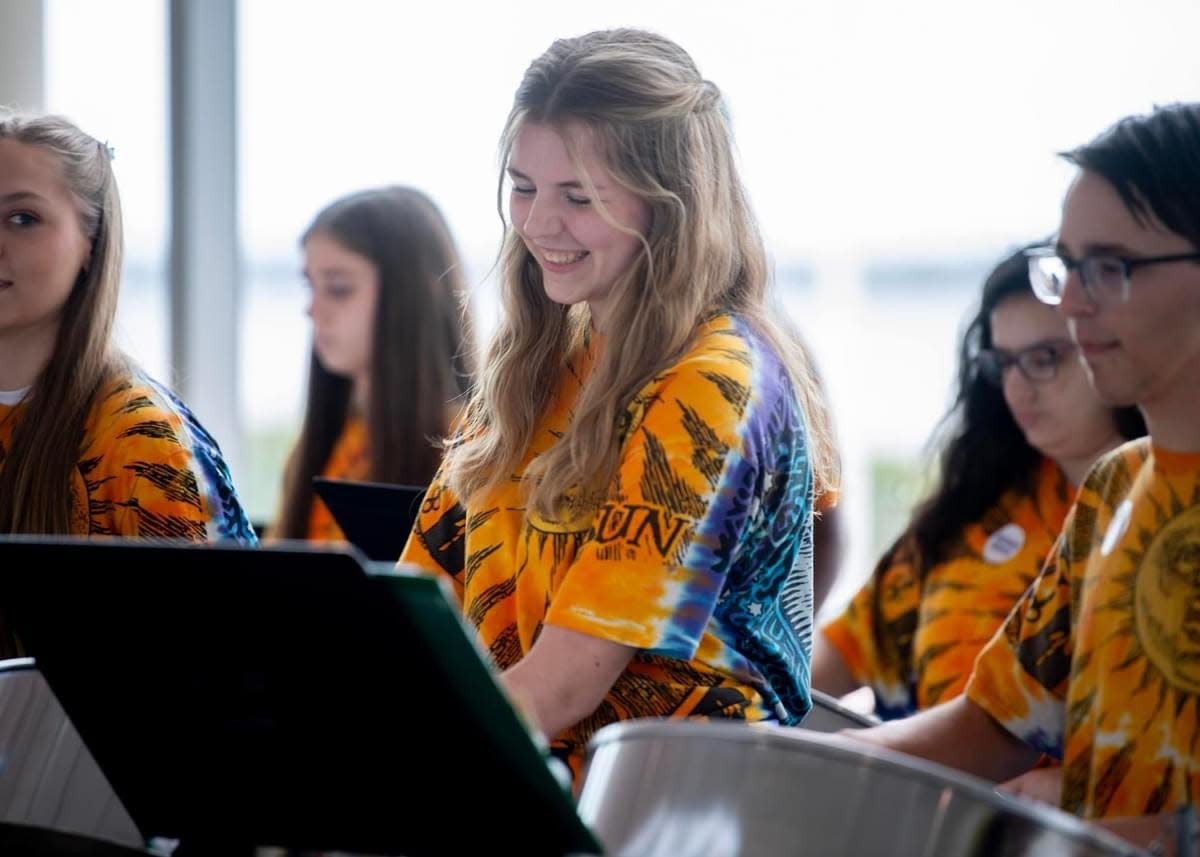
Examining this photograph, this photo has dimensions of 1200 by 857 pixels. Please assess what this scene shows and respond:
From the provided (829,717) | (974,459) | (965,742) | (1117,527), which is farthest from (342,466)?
(1117,527)

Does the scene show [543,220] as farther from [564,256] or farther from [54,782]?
[54,782]

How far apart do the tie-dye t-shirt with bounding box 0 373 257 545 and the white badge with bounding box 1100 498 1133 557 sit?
876mm

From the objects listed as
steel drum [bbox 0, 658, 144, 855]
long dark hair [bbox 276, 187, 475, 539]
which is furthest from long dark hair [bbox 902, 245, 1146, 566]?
steel drum [bbox 0, 658, 144, 855]

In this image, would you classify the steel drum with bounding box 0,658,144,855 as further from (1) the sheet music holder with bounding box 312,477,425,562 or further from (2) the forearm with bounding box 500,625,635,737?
(1) the sheet music holder with bounding box 312,477,425,562

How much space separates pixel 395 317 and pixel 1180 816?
6.81ft

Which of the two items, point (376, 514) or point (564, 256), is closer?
point (564, 256)

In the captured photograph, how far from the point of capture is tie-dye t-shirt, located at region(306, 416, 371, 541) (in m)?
2.84

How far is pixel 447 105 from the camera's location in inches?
146

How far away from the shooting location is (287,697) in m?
0.87

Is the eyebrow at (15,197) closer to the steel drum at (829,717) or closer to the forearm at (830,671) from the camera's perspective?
the steel drum at (829,717)

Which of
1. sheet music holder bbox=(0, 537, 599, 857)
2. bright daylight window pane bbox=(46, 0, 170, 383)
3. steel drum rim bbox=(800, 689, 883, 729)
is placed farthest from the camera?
bright daylight window pane bbox=(46, 0, 170, 383)

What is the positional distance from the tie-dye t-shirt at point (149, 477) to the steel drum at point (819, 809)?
875mm

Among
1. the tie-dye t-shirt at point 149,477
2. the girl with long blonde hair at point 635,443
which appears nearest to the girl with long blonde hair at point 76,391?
the tie-dye t-shirt at point 149,477

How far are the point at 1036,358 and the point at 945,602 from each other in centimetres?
36
